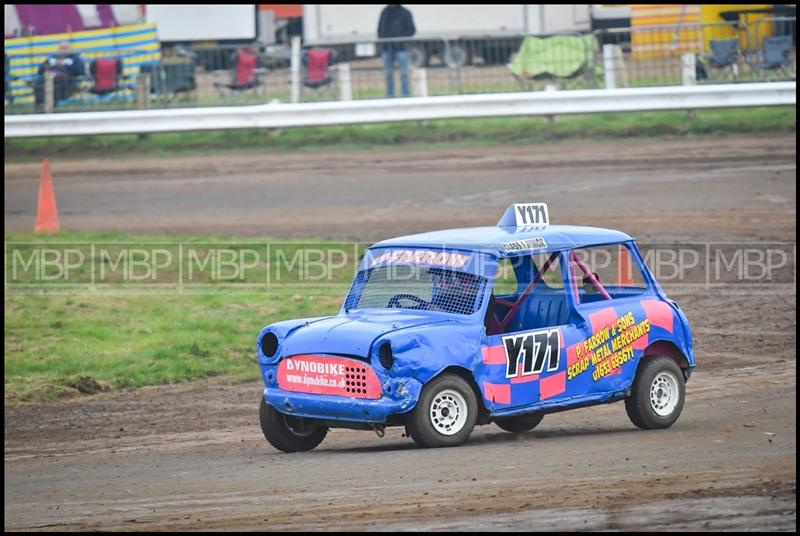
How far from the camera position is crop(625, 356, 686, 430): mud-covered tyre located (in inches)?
368

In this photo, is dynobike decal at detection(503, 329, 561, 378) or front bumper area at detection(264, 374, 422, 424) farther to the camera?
dynobike decal at detection(503, 329, 561, 378)

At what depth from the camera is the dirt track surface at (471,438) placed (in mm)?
6816

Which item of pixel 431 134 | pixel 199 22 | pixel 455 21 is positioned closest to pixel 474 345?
pixel 431 134

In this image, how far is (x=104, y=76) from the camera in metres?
25.0

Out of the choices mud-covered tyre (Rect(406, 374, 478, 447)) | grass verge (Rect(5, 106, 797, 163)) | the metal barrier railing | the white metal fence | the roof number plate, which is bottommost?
mud-covered tyre (Rect(406, 374, 478, 447))

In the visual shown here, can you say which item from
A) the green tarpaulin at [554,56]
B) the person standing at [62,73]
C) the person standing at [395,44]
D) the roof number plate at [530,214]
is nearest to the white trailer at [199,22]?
the person standing at [62,73]

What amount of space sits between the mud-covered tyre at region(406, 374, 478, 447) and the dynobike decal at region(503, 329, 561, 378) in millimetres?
381

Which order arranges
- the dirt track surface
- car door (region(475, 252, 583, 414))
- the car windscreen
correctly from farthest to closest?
the car windscreen
car door (region(475, 252, 583, 414))
the dirt track surface

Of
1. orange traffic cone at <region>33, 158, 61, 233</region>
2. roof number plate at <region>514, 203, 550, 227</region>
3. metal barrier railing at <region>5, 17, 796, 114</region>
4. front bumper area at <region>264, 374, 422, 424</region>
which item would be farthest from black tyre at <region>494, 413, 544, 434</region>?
metal barrier railing at <region>5, 17, 796, 114</region>

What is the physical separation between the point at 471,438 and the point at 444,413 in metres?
0.86

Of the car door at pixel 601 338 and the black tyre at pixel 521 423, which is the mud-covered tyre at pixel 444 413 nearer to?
the car door at pixel 601 338

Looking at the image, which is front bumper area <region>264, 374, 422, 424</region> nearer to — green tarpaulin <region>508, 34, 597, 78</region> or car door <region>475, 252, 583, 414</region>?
car door <region>475, 252, 583, 414</region>

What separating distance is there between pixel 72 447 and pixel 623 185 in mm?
11191

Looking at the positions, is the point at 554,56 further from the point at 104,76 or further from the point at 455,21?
the point at 455,21
